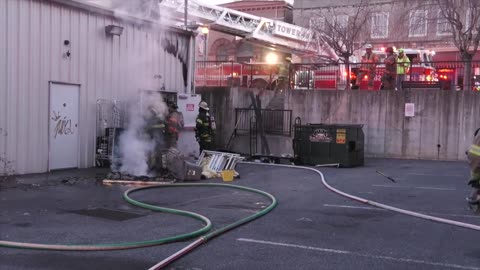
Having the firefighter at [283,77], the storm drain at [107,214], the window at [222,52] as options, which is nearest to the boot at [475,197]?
the storm drain at [107,214]

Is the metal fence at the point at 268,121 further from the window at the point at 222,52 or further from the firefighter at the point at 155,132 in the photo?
the window at the point at 222,52

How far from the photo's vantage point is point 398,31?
30.1 meters

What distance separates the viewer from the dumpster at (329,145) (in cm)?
1538

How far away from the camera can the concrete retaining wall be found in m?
16.9

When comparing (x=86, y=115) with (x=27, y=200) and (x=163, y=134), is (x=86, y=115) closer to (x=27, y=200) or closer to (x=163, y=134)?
(x=163, y=134)

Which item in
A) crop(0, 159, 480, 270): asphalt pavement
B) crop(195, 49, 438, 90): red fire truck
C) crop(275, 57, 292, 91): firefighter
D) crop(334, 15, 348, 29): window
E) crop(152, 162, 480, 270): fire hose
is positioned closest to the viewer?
crop(152, 162, 480, 270): fire hose

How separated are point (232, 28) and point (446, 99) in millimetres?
11143

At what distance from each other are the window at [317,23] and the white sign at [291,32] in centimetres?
81

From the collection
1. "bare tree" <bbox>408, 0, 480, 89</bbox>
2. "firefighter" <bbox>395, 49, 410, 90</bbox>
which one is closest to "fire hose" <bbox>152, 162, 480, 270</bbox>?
"firefighter" <bbox>395, 49, 410, 90</bbox>

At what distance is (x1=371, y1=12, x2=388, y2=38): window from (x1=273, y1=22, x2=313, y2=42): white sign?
19.7 ft

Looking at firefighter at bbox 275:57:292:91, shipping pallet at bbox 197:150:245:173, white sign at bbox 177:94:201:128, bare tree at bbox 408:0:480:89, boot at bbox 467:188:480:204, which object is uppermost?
bare tree at bbox 408:0:480:89

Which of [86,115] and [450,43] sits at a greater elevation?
[450,43]

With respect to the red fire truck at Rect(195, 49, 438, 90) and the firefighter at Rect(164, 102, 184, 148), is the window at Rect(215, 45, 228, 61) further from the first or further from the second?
the firefighter at Rect(164, 102, 184, 148)

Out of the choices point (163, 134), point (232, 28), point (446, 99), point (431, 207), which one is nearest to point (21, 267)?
point (431, 207)
